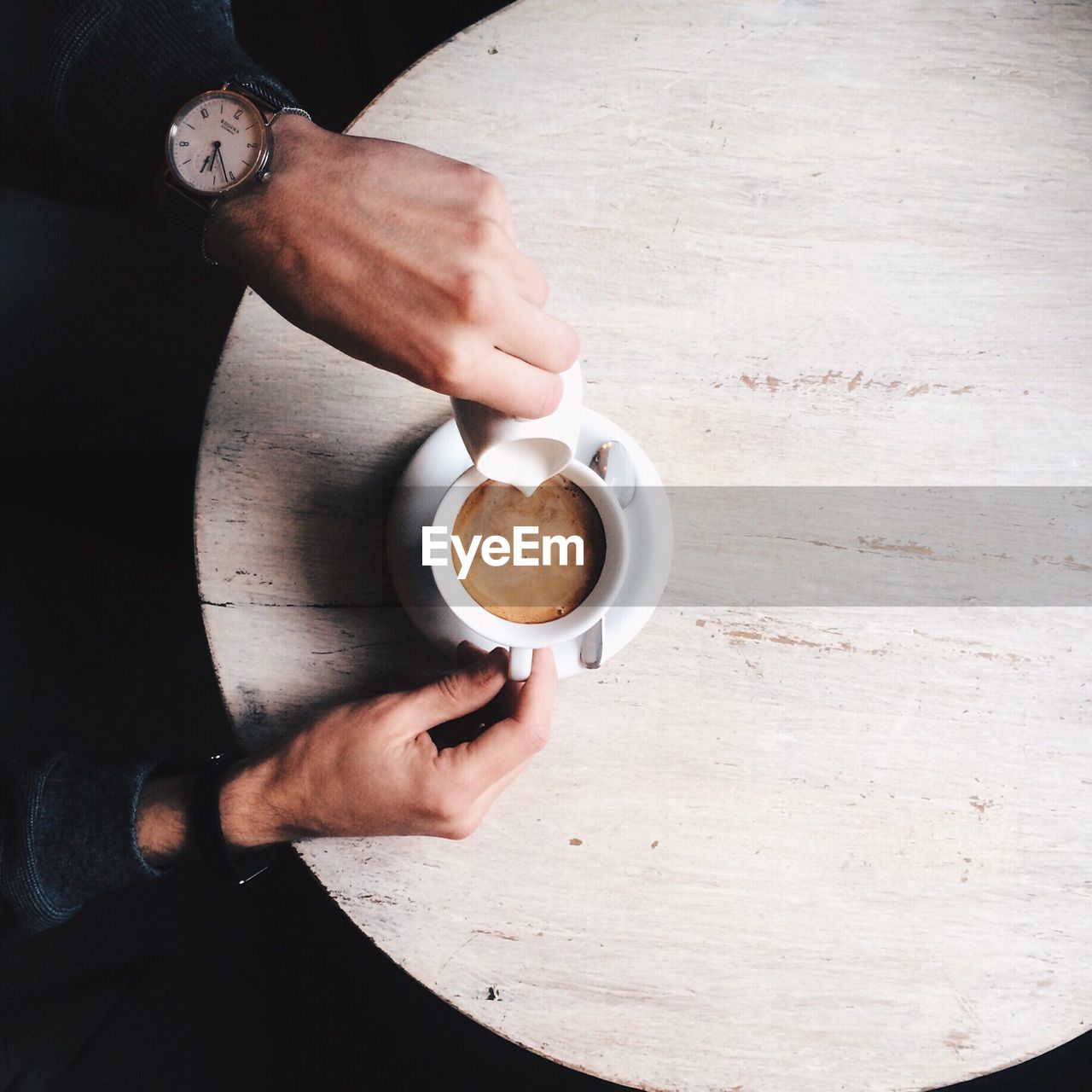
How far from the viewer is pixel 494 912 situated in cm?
85

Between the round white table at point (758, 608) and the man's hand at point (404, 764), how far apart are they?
49mm

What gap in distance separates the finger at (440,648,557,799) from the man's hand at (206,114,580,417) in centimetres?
28

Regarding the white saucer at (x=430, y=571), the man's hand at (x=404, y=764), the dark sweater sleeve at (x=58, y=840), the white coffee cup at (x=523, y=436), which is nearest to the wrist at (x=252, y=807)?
the man's hand at (x=404, y=764)

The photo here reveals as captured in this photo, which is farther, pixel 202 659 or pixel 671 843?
pixel 202 659

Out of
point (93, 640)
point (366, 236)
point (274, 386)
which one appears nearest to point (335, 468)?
point (274, 386)

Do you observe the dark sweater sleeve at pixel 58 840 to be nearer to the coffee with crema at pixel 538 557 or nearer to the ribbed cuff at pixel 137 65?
the coffee with crema at pixel 538 557

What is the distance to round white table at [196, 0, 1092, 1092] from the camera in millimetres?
843

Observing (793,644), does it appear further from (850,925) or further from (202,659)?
(202,659)

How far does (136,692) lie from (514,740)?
818mm

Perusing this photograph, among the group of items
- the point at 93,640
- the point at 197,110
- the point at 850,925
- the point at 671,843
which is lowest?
the point at 850,925

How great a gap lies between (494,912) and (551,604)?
1.05ft

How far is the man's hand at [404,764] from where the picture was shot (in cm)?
77

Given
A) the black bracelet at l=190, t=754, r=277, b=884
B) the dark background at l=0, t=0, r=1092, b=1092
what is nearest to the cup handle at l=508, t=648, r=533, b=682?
the black bracelet at l=190, t=754, r=277, b=884

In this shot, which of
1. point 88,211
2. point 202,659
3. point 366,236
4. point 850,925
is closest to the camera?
point 366,236
